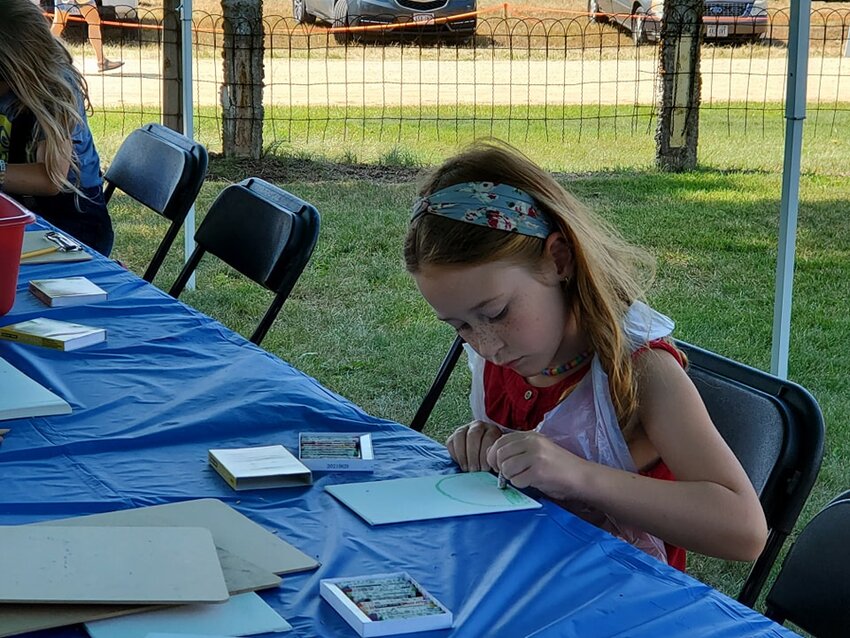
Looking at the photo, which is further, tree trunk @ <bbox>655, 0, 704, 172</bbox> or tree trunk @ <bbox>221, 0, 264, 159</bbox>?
tree trunk @ <bbox>655, 0, 704, 172</bbox>

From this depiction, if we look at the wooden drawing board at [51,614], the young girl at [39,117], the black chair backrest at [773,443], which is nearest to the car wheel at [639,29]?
the young girl at [39,117]

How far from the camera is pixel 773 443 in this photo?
159cm

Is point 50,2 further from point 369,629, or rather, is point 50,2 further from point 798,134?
point 369,629

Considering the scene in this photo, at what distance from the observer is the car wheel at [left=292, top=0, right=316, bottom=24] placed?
11.2 meters

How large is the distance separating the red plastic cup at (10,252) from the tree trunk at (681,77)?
17.8 ft

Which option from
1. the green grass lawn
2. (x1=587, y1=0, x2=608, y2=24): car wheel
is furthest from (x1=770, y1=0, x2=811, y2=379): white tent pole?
(x1=587, y1=0, x2=608, y2=24): car wheel

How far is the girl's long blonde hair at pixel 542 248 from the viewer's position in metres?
1.59

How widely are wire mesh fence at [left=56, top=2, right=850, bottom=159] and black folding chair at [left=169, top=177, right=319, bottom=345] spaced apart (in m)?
4.16

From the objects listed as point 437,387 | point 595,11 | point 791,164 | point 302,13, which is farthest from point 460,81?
point 437,387

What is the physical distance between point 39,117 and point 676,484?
2.42m

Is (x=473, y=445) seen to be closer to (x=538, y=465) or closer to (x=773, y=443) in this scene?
(x=538, y=465)

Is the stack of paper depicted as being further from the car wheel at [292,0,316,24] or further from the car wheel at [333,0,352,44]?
the car wheel at [292,0,316,24]

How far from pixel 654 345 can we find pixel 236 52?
5.71m

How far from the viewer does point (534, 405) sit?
5.84ft
